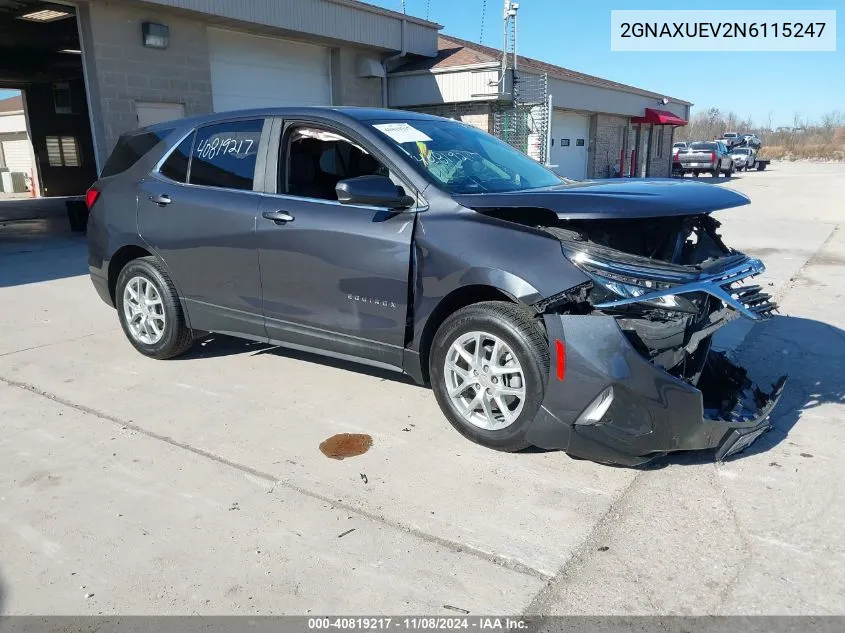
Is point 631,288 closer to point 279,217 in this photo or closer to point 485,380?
point 485,380

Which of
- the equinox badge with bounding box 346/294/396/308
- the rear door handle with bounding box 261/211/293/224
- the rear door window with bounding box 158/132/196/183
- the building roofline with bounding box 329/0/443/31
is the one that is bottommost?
the equinox badge with bounding box 346/294/396/308

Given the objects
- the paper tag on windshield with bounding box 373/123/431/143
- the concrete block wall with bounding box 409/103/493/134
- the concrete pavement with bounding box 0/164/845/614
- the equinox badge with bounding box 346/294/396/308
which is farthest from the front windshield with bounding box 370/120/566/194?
the concrete block wall with bounding box 409/103/493/134

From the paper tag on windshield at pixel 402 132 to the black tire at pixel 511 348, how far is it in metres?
1.23

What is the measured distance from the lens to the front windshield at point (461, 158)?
3.97 meters

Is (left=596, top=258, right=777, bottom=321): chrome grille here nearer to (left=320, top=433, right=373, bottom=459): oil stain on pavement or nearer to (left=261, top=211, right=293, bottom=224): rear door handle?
(left=320, top=433, right=373, bottom=459): oil stain on pavement

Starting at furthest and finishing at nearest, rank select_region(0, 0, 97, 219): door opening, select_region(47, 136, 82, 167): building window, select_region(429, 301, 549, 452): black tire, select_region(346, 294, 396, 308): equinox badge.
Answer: select_region(47, 136, 82, 167): building window, select_region(0, 0, 97, 219): door opening, select_region(346, 294, 396, 308): equinox badge, select_region(429, 301, 549, 452): black tire

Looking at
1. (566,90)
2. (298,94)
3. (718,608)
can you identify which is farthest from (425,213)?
(566,90)

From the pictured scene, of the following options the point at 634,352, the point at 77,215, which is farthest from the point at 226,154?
the point at 77,215

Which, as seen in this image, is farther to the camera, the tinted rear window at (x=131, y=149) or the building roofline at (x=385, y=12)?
the building roofline at (x=385, y=12)

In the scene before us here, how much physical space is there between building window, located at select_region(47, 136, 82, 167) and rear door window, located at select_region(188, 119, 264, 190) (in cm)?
2219

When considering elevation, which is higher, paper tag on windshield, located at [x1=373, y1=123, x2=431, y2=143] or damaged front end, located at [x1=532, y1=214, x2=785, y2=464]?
paper tag on windshield, located at [x1=373, y1=123, x2=431, y2=143]

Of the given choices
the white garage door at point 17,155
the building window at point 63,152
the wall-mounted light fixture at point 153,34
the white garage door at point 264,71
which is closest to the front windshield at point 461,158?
the wall-mounted light fixture at point 153,34

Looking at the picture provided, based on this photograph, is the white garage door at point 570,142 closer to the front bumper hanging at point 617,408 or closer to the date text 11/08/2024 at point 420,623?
the front bumper hanging at point 617,408

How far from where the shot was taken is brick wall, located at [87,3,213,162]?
38.2ft
